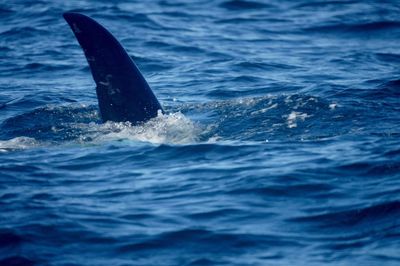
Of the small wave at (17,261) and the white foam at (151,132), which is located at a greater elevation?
the white foam at (151,132)

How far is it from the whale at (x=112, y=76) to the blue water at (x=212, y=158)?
250 mm

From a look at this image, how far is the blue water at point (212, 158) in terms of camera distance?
7.89 meters

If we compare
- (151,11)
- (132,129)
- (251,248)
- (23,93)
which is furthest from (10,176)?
(151,11)

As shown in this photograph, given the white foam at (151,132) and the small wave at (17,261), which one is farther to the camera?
the white foam at (151,132)

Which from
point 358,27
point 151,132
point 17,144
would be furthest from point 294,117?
point 358,27

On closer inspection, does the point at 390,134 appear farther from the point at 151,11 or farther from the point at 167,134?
the point at 151,11

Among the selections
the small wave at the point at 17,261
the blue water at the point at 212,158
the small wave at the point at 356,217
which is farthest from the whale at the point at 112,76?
the small wave at the point at 17,261

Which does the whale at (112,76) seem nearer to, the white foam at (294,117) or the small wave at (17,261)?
the white foam at (294,117)

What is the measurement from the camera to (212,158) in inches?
420

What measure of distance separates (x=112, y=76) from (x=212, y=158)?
1.65m

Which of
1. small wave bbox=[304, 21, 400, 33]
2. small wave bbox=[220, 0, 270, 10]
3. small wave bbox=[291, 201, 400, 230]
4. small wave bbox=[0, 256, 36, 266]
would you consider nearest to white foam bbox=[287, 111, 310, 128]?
small wave bbox=[291, 201, 400, 230]

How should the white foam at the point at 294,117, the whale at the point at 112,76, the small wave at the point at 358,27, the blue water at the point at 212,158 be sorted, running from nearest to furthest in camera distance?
the blue water at the point at 212,158 < the whale at the point at 112,76 < the white foam at the point at 294,117 < the small wave at the point at 358,27

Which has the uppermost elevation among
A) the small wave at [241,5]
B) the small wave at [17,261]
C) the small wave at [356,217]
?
the small wave at [241,5]

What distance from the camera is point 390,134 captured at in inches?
441
